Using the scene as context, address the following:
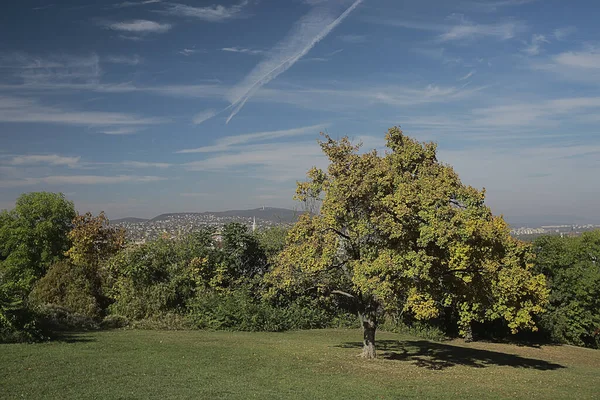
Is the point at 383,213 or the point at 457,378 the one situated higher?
the point at 383,213

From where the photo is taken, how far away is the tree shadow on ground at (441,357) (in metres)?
17.1

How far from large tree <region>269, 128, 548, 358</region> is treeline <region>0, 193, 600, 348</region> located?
2476 mm

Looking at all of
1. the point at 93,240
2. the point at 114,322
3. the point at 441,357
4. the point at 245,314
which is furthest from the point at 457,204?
the point at 93,240

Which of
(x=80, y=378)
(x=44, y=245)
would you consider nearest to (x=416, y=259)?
(x=80, y=378)

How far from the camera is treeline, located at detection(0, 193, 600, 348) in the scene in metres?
23.2

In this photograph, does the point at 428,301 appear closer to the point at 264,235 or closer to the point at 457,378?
the point at 457,378

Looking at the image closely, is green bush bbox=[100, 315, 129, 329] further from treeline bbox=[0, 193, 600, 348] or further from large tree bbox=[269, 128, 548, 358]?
large tree bbox=[269, 128, 548, 358]

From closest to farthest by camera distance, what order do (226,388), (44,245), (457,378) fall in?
(226,388) < (457,378) < (44,245)

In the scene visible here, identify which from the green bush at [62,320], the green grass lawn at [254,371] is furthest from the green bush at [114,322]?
the green grass lawn at [254,371]

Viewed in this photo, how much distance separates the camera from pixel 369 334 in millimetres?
16188

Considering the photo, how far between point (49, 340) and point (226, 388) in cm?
807

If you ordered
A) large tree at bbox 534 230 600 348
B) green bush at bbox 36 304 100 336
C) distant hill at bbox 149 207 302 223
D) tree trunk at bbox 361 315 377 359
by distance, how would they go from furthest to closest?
distant hill at bbox 149 207 302 223 → large tree at bbox 534 230 600 348 → green bush at bbox 36 304 100 336 → tree trunk at bbox 361 315 377 359

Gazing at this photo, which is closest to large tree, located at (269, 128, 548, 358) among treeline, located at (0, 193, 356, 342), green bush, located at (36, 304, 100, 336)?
treeline, located at (0, 193, 356, 342)

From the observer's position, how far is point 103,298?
25547mm
